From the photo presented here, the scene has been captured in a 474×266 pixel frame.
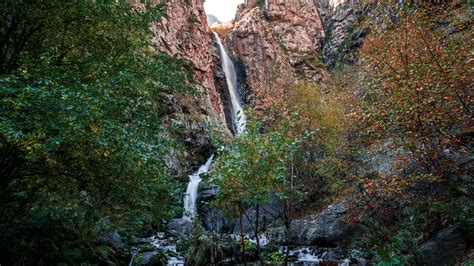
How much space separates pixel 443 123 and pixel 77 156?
10144 mm

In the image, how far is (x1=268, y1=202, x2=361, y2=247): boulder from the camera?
56.1ft

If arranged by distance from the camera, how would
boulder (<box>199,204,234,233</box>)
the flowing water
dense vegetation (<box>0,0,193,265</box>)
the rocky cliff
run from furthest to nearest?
the rocky cliff < boulder (<box>199,204,234,233</box>) < the flowing water < dense vegetation (<box>0,0,193,265</box>)

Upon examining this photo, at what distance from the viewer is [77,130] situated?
19.6 ft

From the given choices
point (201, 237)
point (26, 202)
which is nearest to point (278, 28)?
point (201, 237)

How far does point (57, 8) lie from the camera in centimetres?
867

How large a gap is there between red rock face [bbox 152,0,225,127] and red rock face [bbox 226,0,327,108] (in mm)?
10335

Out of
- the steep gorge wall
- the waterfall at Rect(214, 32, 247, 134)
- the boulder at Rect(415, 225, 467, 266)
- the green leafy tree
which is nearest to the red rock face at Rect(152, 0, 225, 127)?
the waterfall at Rect(214, 32, 247, 134)

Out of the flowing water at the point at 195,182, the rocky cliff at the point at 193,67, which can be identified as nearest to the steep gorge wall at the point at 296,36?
the flowing water at the point at 195,182

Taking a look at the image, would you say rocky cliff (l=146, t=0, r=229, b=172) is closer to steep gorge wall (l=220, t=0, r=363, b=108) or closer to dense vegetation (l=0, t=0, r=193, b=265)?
steep gorge wall (l=220, t=0, r=363, b=108)

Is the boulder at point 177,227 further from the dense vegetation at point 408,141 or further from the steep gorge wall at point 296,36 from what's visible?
the steep gorge wall at point 296,36

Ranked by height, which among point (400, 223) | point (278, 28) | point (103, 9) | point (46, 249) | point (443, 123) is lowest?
point (46, 249)

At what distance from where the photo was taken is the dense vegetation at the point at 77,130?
6.21 m

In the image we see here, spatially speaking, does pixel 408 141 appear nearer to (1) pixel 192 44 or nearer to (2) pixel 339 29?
(1) pixel 192 44

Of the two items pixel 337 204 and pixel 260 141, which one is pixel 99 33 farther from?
pixel 337 204
